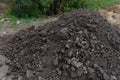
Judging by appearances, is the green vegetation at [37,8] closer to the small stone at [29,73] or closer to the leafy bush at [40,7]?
the leafy bush at [40,7]

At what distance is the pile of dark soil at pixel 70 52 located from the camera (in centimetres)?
447

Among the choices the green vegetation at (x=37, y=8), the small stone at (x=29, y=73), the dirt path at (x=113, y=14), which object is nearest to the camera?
the small stone at (x=29, y=73)

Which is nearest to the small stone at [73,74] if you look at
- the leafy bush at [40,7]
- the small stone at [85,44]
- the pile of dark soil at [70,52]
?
the pile of dark soil at [70,52]

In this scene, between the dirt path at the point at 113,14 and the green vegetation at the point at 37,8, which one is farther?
the green vegetation at the point at 37,8

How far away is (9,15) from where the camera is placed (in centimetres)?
764

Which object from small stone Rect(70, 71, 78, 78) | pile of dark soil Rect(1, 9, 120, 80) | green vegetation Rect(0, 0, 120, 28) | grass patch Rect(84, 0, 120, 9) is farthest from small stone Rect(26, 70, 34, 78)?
grass patch Rect(84, 0, 120, 9)

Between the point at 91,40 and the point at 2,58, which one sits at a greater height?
the point at 91,40

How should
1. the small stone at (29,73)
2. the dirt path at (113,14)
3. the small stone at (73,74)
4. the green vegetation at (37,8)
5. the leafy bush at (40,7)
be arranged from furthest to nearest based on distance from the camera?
1. the leafy bush at (40,7)
2. the green vegetation at (37,8)
3. the dirt path at (113,14)
4. the small stone at (29,73)
5. the small stone at (73,74)

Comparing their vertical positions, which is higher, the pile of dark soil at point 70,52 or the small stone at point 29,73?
the pile of dark soil at point 70,52

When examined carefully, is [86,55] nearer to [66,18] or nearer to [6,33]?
[66,18]

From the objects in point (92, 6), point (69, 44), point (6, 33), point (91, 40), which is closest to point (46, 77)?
point (69, 44)

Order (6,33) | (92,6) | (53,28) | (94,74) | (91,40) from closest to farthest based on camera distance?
1. (94,74)
2. (91,40)
3. (53,28)
4. (6,33)
5. (92,6)

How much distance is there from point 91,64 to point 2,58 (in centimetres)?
161

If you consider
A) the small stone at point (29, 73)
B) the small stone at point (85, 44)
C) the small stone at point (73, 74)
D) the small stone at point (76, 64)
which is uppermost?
the small stone at point (85, 44)
